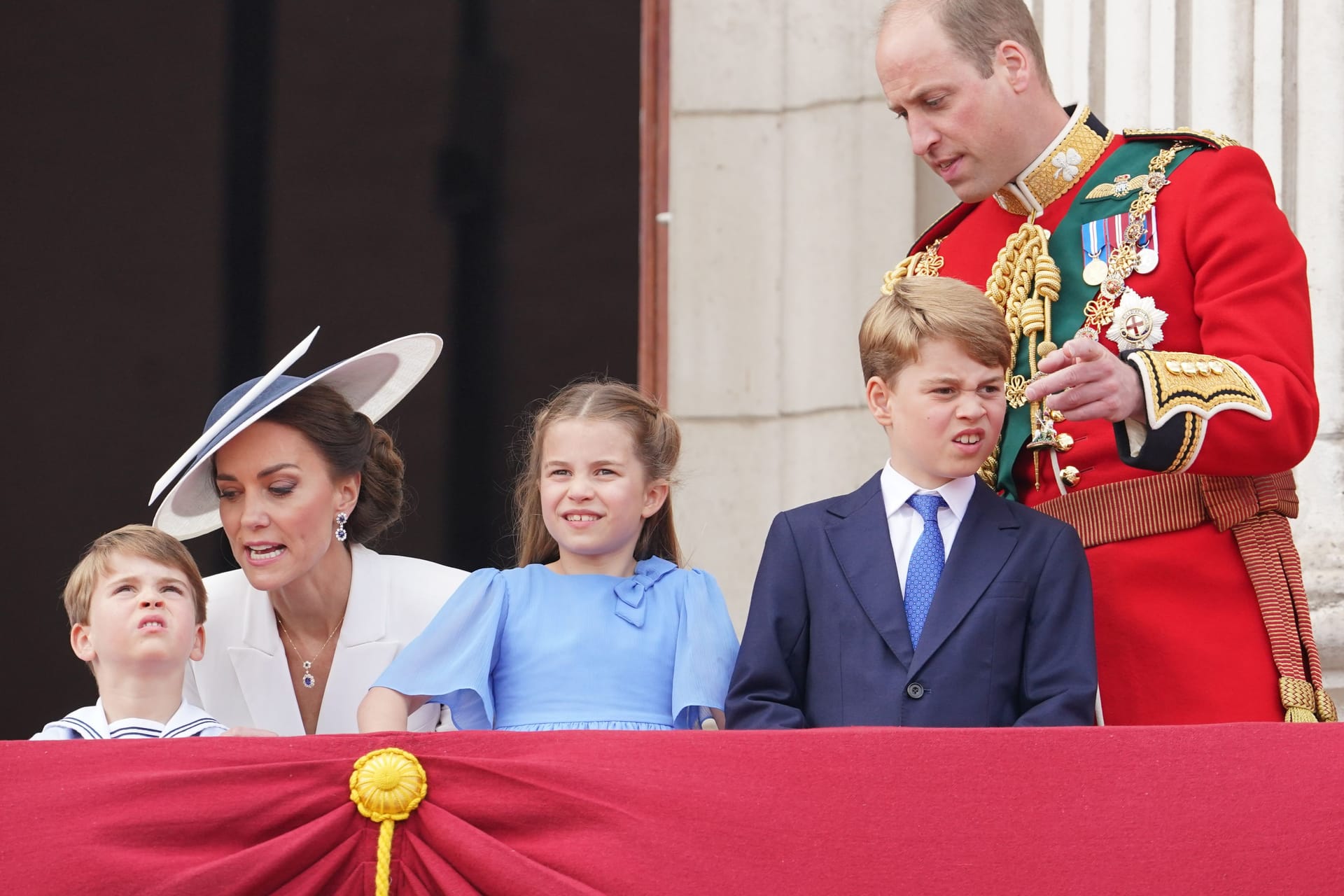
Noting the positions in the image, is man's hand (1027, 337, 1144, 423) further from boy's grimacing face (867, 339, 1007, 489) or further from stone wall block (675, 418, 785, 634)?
stone wall block (675, 418, 785, 634)

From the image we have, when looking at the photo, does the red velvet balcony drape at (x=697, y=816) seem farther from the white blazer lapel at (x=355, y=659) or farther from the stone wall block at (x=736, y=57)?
the stone wall block at (x=736, y=57)

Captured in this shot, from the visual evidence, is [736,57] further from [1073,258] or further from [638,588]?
[638,588]

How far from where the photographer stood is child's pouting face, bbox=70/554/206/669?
247cm

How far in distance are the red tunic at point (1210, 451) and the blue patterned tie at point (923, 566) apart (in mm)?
276

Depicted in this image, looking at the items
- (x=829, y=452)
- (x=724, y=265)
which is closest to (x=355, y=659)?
(x=829, y=452)

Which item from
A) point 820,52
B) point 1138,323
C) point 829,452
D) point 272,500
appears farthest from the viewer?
point 820,52

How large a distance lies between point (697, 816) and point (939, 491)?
0.75m

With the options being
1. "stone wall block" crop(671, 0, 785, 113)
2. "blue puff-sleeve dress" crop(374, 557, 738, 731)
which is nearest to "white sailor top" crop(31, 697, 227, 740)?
"blue puff-sleeve dress" crop(374, 557, 738, 731)

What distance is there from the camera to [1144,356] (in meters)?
2.43

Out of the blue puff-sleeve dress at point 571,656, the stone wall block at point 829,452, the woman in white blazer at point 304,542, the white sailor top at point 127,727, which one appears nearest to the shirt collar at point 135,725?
the white sailor top at point 127,727

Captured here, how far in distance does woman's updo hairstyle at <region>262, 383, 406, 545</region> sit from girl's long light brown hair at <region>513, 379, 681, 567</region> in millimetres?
292

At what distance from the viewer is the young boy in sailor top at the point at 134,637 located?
247 centimetres

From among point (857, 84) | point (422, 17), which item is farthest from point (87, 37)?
point (857, 84)

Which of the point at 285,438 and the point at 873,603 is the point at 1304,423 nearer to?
the point at 873,603
